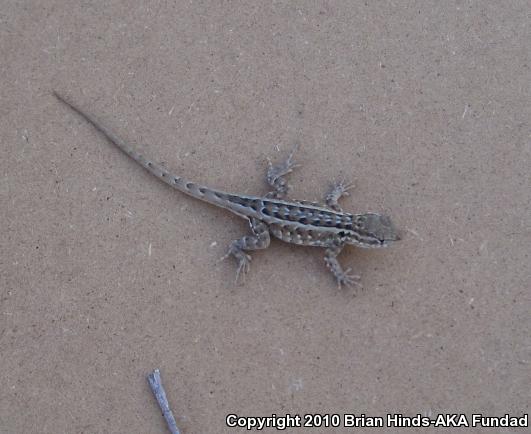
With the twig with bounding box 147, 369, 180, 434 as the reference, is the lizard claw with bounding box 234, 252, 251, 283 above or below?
above

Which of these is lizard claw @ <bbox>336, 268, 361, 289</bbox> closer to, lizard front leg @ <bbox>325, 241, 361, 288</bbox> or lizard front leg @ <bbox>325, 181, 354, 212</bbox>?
lizard front leg @ <bbox>325, 241, 361, 288</bbox>

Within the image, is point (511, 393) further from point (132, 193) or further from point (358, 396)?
point (132, 193)

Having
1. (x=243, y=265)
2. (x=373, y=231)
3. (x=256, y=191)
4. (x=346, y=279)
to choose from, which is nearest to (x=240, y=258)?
(x=243, y=265)

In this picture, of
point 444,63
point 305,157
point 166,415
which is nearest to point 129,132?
point 305,157

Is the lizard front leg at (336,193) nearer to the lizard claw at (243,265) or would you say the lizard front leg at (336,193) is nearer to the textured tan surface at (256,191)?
the textured tan surface at (256,191)

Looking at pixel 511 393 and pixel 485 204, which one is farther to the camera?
pixel 485 204

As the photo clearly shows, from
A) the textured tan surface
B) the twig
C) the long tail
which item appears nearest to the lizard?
the long tail

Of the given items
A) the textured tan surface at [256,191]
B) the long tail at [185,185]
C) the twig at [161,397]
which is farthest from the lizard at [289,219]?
the twig at [161,397]

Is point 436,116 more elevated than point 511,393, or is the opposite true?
point 436,116
